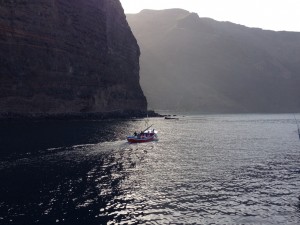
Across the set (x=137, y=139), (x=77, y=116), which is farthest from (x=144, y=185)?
(x=77, y=116)

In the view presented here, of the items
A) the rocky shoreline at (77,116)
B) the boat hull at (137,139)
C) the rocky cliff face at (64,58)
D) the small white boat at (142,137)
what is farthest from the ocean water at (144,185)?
the rocky cliff face at (64,58)

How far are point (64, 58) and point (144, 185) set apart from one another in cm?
8774

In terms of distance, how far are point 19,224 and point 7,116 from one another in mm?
73338

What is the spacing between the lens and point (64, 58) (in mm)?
110500

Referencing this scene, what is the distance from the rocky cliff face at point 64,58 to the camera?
9325 centimetres

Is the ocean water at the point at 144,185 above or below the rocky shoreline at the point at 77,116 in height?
below

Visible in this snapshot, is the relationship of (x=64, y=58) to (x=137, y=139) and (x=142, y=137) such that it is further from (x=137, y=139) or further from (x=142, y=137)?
(x=137, y=139)

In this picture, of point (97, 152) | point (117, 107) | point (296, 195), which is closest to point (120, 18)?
point (117, 107)

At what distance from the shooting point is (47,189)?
30.2 meters

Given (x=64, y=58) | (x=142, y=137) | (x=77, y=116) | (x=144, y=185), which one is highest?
(x=64, y=58)

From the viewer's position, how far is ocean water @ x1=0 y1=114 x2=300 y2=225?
80.0 ft

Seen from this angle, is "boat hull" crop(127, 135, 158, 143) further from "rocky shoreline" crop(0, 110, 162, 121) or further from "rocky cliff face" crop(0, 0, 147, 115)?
"rocky cliff face" crop(0, 0, 147, 115)

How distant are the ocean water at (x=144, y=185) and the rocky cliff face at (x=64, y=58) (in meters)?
42.5

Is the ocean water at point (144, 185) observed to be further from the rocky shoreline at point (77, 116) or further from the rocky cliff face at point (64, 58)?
the rocky cliff face at point (64, 58)
